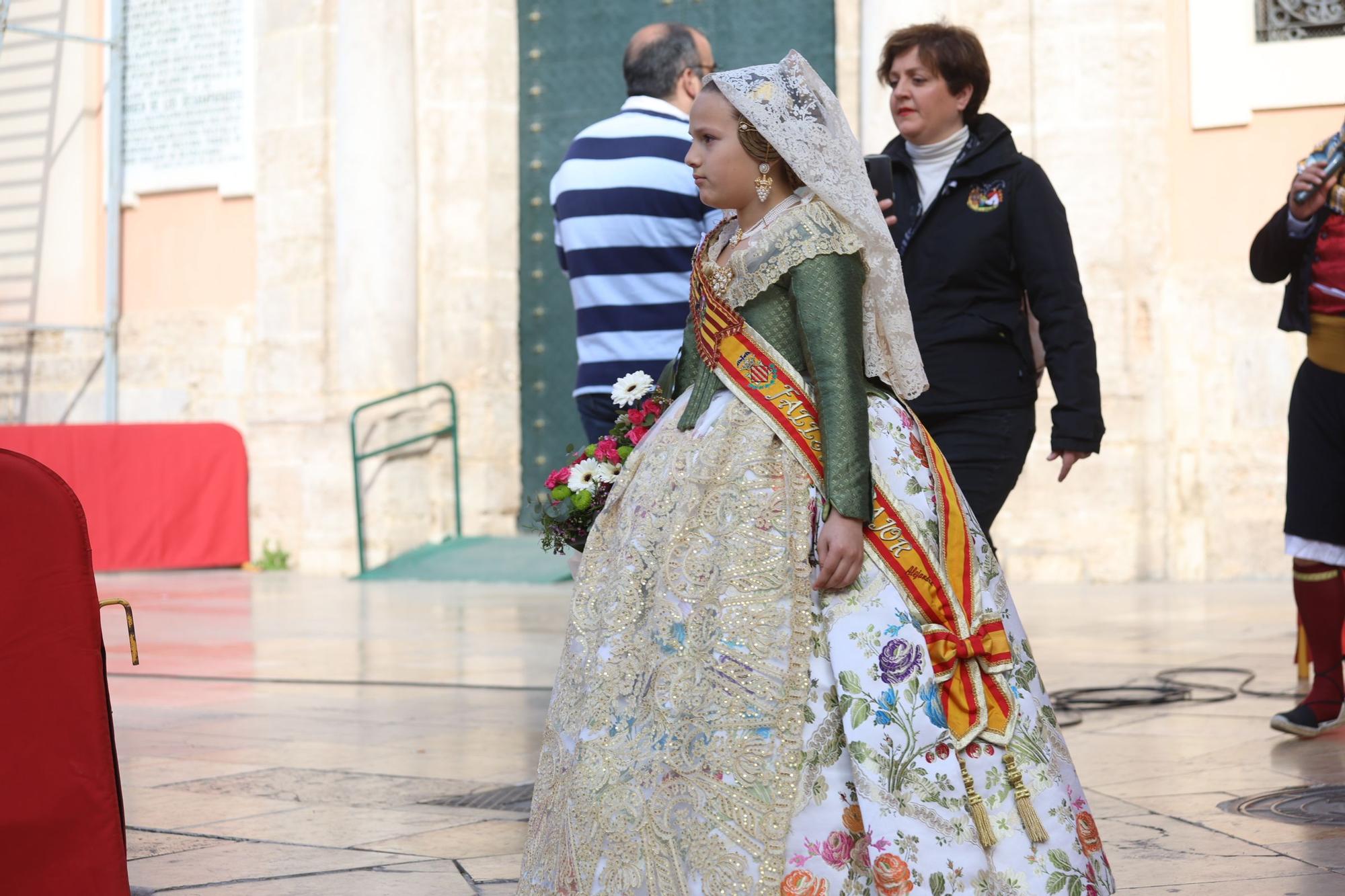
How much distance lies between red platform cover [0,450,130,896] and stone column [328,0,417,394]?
9.88 m

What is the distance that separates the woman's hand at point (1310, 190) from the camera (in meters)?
5.04

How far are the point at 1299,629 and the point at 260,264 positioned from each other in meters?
9.03

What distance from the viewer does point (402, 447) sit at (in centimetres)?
1267

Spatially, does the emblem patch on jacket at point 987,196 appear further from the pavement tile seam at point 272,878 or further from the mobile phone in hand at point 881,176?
the pavement tile seam at point 272,878

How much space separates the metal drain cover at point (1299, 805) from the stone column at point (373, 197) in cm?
907

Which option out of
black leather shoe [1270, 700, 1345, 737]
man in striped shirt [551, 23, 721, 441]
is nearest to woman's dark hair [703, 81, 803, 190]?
man in striped shirt [551, 23, 721, 441]

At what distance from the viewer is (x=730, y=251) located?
3.19 meters

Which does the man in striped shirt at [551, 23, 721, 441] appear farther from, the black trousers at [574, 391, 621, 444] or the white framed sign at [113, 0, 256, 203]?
the white framed sign at [113, 0, 256, 203]

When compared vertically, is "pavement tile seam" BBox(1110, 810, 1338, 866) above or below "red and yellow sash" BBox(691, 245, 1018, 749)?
below

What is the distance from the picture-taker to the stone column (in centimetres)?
1262

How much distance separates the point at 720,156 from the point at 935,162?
1.20 meters

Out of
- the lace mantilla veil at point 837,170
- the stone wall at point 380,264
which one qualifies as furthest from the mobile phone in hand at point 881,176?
the stone wall at point 380,264

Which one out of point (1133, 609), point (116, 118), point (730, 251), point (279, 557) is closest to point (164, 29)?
point (116, 118)

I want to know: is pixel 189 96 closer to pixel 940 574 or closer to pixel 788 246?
pixel 788 246
